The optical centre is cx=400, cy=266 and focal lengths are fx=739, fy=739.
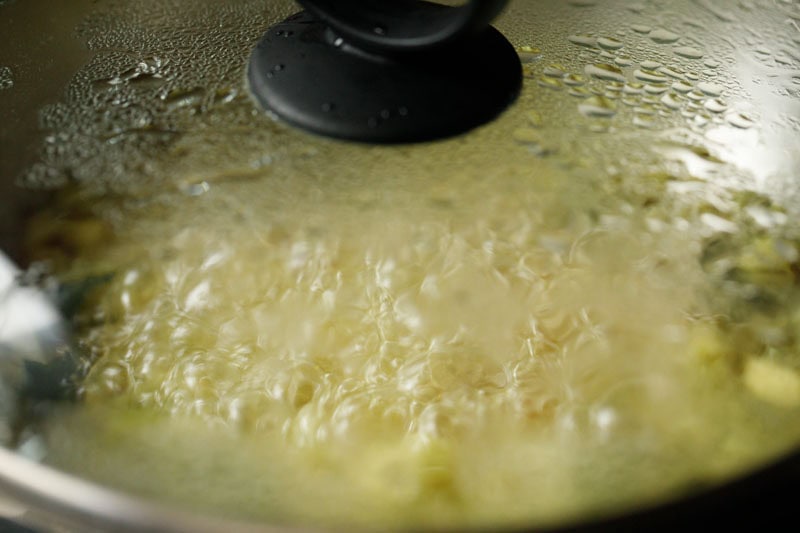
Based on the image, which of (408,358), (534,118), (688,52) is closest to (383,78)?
(534,118)

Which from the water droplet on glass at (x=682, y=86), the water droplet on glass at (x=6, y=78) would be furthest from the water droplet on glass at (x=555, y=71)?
the water droplet on glass at (x=6, y=78)

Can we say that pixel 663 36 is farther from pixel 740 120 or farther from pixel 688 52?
pixel 740 120

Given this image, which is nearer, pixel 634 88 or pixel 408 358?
pixel 408 358

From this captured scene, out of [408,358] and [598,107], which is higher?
[598,107]

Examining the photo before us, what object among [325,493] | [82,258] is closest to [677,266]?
[325,493]

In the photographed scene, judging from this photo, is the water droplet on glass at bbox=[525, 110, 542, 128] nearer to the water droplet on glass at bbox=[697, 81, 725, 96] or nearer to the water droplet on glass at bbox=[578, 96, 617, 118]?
the water droplet on glass at bbox=[578, 96, 617, 118]

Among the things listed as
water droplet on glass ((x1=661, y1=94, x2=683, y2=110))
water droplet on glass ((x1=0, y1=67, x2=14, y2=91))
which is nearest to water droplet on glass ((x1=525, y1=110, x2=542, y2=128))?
water droplet on glass ((x1=661, y1=94, x2=683, y2=110))

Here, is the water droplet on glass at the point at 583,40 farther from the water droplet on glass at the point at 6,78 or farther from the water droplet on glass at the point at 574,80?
the water droplet on glass at the point at 6,78

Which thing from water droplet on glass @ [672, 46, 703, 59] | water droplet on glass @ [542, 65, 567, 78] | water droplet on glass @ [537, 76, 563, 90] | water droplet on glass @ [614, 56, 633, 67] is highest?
water droplet on glass @ [672, 46, 703, 59]

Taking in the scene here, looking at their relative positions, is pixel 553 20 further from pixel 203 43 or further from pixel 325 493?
pixel 325 493
